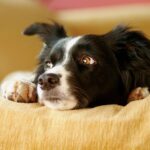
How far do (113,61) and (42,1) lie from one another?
1.64m

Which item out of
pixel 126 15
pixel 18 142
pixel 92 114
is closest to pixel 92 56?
pixel 92 114

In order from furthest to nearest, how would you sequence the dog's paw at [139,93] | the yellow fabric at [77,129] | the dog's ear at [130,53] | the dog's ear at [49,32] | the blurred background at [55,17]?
the blurred background at [55,17] → the dog's ear at [49,32] → the dog's ear at [130,53] → the dog's paw at [139,93] → the yellow fabric at [77,129]

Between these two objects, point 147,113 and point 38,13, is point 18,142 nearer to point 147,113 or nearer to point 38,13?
point 147,113

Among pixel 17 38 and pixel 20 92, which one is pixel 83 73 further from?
pixel 17 38

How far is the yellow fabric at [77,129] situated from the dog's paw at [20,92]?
18cm

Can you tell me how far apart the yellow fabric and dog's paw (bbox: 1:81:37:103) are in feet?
0.60

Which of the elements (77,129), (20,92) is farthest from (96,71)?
(77,129)

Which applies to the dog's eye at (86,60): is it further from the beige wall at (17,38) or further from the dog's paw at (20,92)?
the beige wall at (17,38)

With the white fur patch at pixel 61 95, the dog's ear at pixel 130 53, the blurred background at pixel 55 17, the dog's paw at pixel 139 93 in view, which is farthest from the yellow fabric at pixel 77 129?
the blurred background at pixel 55 17

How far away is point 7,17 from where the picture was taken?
267cm

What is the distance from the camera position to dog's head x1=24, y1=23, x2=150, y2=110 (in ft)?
3.82

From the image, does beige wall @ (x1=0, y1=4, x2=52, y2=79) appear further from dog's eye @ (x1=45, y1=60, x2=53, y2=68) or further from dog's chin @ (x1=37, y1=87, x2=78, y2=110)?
dog's chin @ (x1=37, y1=87, x2=78, y2=110)

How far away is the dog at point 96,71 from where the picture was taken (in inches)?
46.0

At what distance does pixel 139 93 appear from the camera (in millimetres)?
1275
